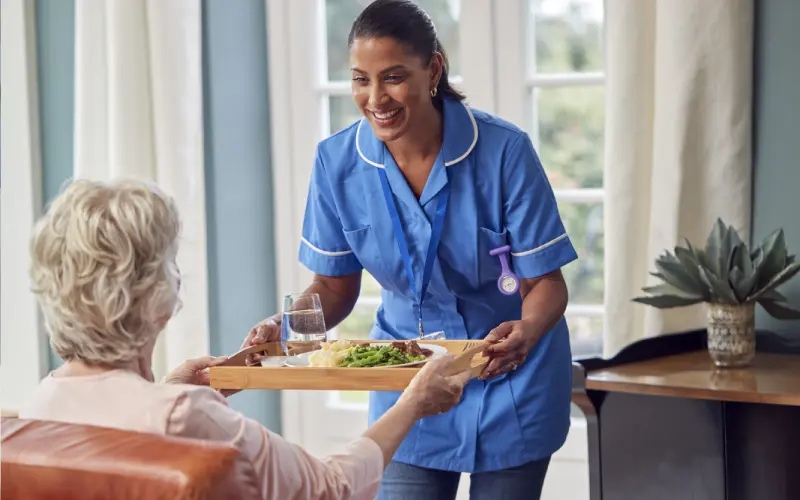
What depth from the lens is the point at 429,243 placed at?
7.27 feet

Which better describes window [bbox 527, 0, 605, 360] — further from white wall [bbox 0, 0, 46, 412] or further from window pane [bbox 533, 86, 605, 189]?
white wall [bbox 0, 0, 46, 412]

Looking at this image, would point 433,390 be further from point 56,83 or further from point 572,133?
point 56,83

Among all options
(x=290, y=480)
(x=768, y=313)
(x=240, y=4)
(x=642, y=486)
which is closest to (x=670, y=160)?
(x=768, y=313)

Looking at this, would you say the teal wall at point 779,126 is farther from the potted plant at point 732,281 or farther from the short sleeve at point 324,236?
the short sleeve at point 324,236

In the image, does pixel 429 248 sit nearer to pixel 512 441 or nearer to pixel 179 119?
pixel 512 441

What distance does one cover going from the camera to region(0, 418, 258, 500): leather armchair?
4.04 ft

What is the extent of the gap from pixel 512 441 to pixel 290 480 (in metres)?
0.80

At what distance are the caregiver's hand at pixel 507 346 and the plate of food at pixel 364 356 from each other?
0.09 metres

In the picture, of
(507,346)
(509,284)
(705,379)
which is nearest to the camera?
(507,346)

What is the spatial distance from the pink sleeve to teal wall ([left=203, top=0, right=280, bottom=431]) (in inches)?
83.5

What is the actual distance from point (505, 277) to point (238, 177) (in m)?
1.65

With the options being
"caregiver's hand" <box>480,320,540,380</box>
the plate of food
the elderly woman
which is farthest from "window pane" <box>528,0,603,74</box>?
the elderly woman

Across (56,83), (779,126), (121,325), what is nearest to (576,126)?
(779,126)

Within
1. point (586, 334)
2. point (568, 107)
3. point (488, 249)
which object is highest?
point (568, 107)
